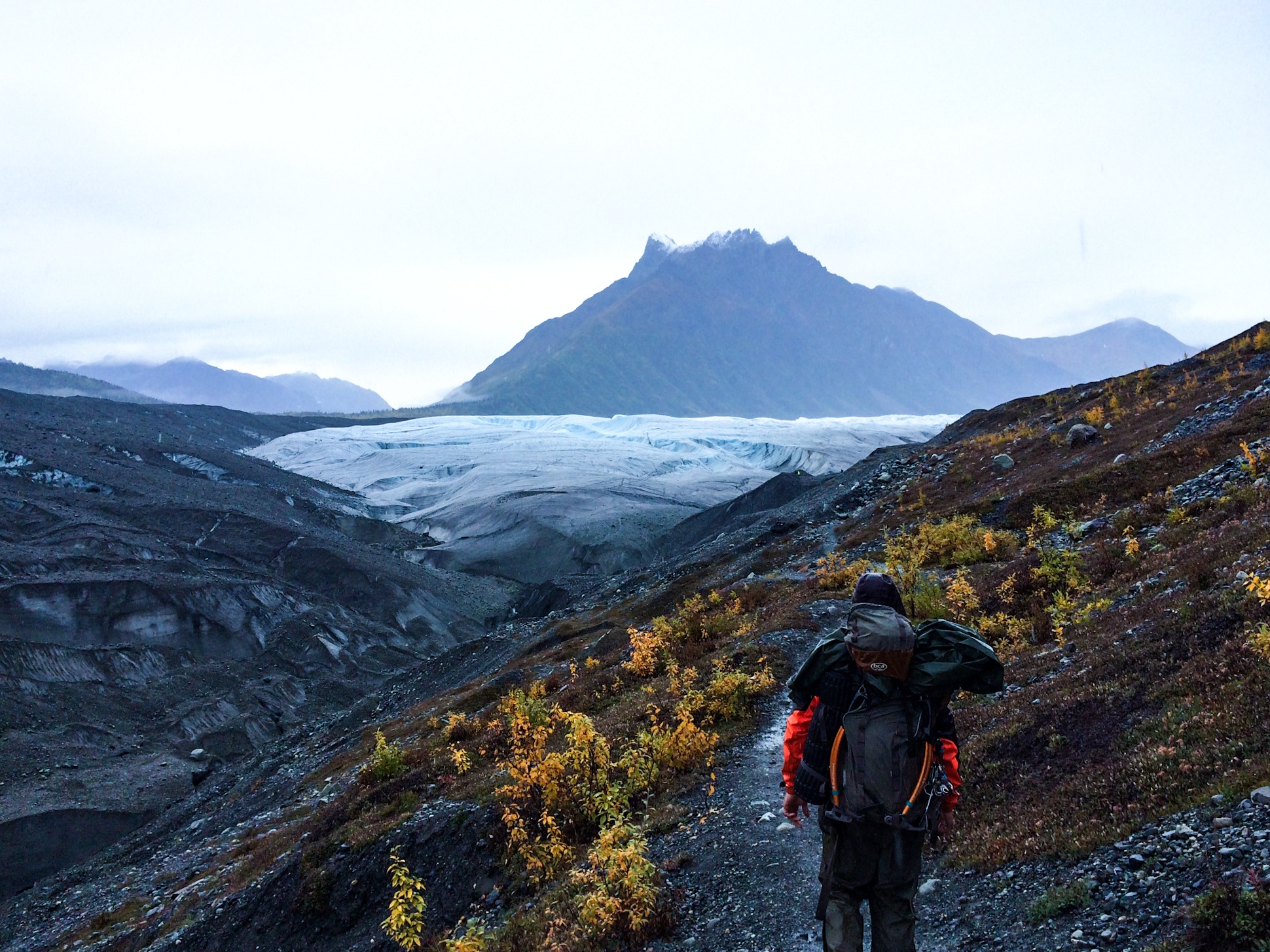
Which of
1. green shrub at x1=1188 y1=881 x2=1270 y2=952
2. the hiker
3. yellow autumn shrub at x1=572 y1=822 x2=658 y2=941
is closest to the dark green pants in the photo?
the hiker

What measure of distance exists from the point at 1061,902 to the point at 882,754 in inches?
83.4

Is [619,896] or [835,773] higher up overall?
[835,773]

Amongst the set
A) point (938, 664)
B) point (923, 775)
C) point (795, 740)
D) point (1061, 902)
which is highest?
point (938, 664)

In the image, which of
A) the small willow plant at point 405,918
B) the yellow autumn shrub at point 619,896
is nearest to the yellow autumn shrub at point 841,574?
the yellow autumn shrub at point 619,896

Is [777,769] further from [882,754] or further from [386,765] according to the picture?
[386,765]

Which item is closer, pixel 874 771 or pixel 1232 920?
pixel 1232 920

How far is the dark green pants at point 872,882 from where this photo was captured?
4984 mm

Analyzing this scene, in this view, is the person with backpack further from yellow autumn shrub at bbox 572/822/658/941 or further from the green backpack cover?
yellow autumn shrub at bbox 572/822/658/941

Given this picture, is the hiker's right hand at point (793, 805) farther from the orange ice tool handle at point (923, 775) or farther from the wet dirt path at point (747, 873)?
the wet dirt path at point (747, 873)

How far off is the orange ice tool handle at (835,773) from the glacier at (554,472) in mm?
77768

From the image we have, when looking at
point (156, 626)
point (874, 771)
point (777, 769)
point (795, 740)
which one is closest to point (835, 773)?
point (874, 771)

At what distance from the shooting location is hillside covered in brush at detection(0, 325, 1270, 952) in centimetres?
611

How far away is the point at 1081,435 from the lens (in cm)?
3017

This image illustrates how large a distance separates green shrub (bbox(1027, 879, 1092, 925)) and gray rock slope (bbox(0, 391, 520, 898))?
35.6m
